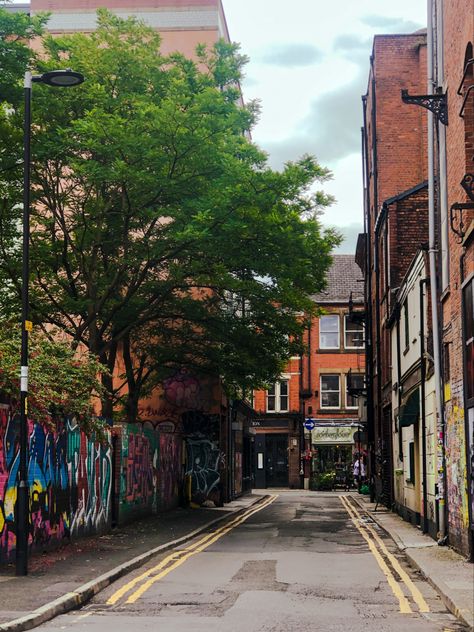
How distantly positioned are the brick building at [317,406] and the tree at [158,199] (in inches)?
1276

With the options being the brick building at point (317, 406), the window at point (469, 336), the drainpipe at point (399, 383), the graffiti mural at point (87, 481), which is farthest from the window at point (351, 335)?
the window at point (469, 336)

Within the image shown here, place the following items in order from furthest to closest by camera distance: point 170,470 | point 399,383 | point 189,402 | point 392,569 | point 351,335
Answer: point 351,335, point 189,402, point 170,470, point 399,383, point 392,569

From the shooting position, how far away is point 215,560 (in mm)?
16094

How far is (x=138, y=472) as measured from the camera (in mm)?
25047

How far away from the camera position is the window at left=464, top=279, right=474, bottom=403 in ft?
48.1

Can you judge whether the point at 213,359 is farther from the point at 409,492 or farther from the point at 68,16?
the point at 68,16

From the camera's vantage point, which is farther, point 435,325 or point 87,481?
point 87,481

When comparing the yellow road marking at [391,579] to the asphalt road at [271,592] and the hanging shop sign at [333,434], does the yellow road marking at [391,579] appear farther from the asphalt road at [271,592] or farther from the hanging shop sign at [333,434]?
the hanging shop sign at [333,434]

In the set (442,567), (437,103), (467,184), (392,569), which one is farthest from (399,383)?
(467,184)

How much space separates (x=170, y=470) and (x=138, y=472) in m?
5.87

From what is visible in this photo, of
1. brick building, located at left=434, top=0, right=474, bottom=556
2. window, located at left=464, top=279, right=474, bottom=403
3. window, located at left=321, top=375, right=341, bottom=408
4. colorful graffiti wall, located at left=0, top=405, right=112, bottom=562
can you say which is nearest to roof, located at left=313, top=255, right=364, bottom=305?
window, located at left=321, top=375, right=341, bottom=408

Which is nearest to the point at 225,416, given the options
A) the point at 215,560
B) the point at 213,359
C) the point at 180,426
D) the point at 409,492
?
the point at 180,426

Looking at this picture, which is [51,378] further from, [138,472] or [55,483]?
[138,472]

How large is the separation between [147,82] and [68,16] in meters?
18.9
